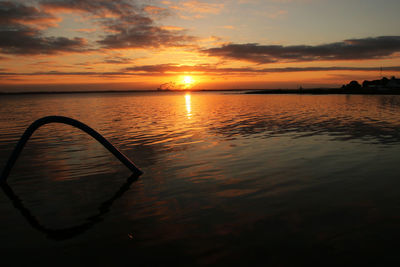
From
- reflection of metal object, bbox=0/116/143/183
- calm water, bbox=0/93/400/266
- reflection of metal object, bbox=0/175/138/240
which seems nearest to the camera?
calm water, bbox=0/93/400/266

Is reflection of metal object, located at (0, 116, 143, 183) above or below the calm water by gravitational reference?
above

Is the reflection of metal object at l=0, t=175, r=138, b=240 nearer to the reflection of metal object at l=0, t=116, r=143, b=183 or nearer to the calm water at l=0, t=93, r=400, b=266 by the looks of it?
the calm water at l=0, t=93, r=400, b=266

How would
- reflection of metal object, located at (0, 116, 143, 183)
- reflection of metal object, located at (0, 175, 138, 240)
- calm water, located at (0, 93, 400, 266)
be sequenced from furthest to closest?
reflection of metal object, located at (0, 116, 143, 183) < reflection of metal object, located at (0, 175, 138, 240) < calm water, located at (0, 93, 400, 266)

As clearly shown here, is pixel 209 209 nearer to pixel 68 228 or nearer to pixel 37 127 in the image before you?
pixel 68 228

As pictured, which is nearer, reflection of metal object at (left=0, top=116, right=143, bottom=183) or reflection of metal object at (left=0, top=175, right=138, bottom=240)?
reflection of metal object at (left=0, top=175, right=138, bottom=240)

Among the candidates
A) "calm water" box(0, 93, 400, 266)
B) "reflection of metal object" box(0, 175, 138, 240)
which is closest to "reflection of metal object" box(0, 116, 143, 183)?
"calm water" box(0, 93, 400, 266)

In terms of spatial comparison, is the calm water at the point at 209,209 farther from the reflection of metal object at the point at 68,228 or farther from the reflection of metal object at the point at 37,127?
the reflection of metal object at the point at 37,127

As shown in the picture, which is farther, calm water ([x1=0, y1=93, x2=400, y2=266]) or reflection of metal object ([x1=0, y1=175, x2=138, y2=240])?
reflection of metal object ([x1=0, y1=175, x2=138, y2=240])

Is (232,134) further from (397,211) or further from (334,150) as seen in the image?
(397,211)

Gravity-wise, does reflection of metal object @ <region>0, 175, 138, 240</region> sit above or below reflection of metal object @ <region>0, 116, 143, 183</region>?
below

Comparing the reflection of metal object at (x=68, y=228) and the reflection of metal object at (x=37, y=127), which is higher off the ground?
the reflection of metal object at (x=37, y=127)

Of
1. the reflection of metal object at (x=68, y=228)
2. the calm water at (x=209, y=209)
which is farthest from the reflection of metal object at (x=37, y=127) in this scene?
the reflection of metal object at (x=68, y=228)

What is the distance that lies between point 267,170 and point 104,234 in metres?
7.63

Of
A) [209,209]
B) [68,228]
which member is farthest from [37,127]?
[209,209]
